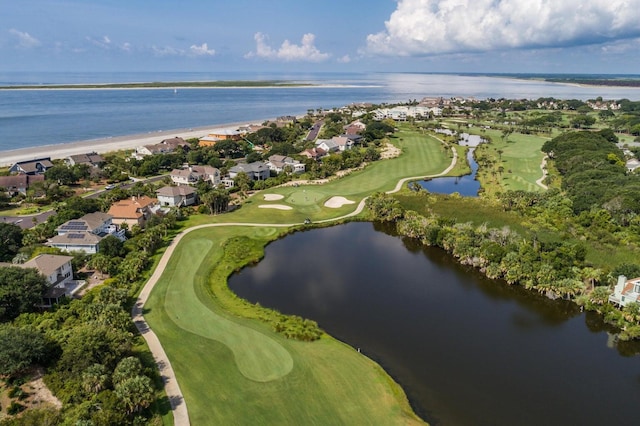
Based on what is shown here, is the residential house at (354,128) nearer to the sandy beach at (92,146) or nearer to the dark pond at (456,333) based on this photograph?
the sandy beach at (92,146)

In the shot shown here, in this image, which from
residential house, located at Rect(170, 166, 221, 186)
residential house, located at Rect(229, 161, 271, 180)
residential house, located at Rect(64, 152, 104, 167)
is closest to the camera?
residential house, located at Rect(170, 166, 221, 186)

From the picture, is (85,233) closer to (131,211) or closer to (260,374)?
(131,211)

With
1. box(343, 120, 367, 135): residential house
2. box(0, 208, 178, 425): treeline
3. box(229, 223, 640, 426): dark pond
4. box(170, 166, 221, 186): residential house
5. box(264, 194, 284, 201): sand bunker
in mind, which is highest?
box(343, 120, 367, 135): residential house

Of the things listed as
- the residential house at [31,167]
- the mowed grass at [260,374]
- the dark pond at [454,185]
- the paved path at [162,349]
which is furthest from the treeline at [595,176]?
the residential house at [31,167]

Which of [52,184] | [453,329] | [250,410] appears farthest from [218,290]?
[52,184]

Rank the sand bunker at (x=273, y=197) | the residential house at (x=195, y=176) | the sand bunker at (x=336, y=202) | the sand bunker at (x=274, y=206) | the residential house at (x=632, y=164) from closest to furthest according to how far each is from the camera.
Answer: the sand bunker at (x=274, y=206), the sand bunker at (x=336, y=202), the sand bunker at (x=273, y=197), the residential house at (x=195, y=176), the residential house at (x=632, y=164)

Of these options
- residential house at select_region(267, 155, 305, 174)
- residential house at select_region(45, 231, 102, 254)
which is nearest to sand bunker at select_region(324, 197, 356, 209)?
residential house at select_region(267, 155, 305, 174)

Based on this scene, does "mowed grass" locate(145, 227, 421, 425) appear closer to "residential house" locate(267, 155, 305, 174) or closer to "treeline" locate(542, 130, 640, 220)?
"treeline" locate(542, 130, 640, 220)
